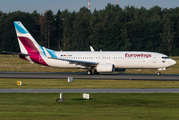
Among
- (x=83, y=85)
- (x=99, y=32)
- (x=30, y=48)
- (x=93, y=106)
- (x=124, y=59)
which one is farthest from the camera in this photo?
(x=99, y=32)

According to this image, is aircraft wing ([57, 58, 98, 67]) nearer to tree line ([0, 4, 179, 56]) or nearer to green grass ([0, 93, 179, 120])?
green grass ([0, 93, 179, 120])

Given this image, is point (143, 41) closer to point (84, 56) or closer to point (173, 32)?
point (173, 32)

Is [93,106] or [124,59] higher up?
[124,59]

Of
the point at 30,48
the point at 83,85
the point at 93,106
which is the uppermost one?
the point at 30,48

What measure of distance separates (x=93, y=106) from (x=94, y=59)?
3079 centimetres

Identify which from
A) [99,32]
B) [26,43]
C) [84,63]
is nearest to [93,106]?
[84,63]

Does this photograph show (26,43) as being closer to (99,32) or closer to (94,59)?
(94,59)

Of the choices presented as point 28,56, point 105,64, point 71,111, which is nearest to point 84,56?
point 105,64

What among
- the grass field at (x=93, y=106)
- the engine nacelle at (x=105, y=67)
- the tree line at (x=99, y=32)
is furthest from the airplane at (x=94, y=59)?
the tree line at (x=99, y=32)

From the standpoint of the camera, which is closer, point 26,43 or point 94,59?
point 94,59

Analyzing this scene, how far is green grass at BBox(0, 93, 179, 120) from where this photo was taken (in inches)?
739

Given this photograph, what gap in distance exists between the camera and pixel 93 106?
73.6 feet

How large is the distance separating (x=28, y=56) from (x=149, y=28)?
88.7m

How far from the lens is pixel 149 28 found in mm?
133125
